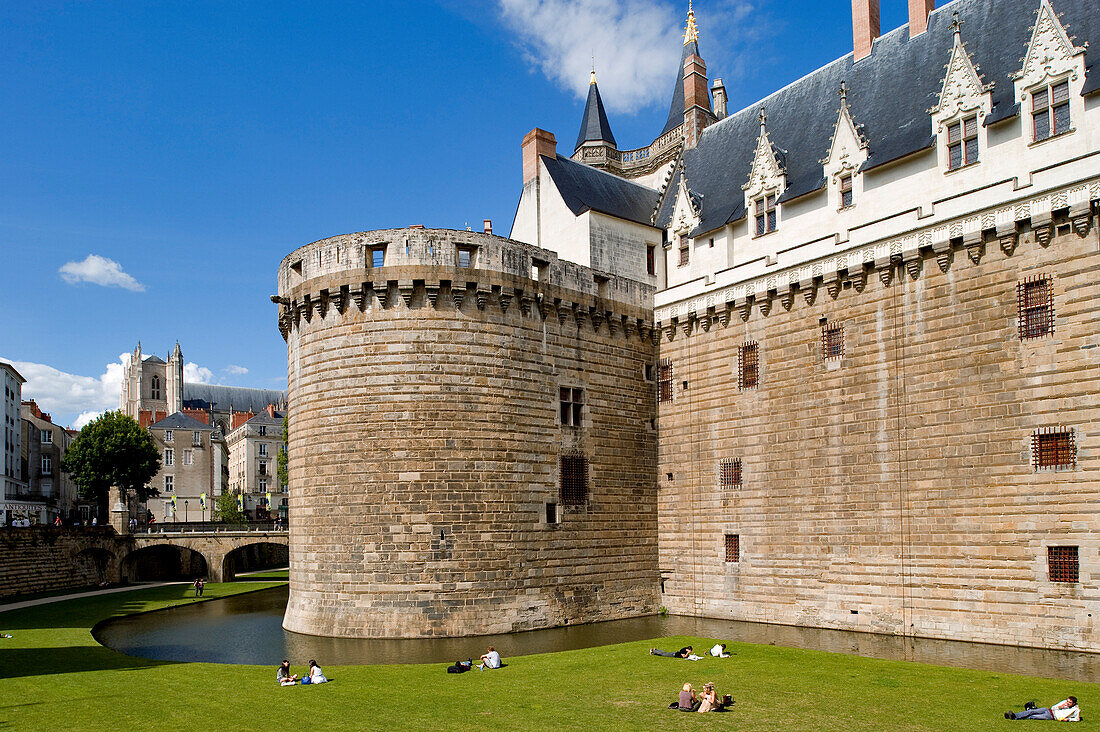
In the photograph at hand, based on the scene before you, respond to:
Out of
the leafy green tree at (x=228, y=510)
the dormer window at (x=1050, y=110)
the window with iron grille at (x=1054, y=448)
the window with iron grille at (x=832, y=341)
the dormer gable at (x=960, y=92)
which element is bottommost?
the leafy green tree at (x=228, y=510)

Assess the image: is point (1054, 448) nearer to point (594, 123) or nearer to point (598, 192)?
point (598, 192)

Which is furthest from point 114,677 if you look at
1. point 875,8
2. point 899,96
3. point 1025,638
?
point 875,8

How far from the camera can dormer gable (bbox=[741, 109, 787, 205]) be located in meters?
33.4

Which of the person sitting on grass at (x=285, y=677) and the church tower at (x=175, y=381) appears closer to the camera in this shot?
the person sitting on grass at (x=285, y=677)

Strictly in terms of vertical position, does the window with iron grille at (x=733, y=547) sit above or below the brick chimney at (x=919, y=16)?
below

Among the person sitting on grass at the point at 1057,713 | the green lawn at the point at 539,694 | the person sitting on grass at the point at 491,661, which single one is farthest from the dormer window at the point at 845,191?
the person sitting on grass at the point at 491,661

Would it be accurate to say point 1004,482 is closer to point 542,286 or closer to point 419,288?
point 542,286

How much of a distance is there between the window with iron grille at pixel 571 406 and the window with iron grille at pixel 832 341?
911cm

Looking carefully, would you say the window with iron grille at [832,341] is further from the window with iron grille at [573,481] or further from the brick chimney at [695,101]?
the brick chimney at [695,101]

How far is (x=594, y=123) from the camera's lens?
48375mm

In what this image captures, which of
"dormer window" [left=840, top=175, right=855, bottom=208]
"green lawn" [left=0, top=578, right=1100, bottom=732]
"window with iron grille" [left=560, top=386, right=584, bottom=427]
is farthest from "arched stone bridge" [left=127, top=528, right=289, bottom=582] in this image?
"dormer window" [left=840, top=175, right=855, bottom=208]

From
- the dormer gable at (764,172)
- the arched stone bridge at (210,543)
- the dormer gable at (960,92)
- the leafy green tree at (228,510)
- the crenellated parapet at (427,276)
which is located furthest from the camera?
the leafy green tree at (228,510)

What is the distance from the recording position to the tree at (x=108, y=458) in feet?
263

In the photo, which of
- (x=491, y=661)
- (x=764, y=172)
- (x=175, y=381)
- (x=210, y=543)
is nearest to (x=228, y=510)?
(x=210, y=543)
